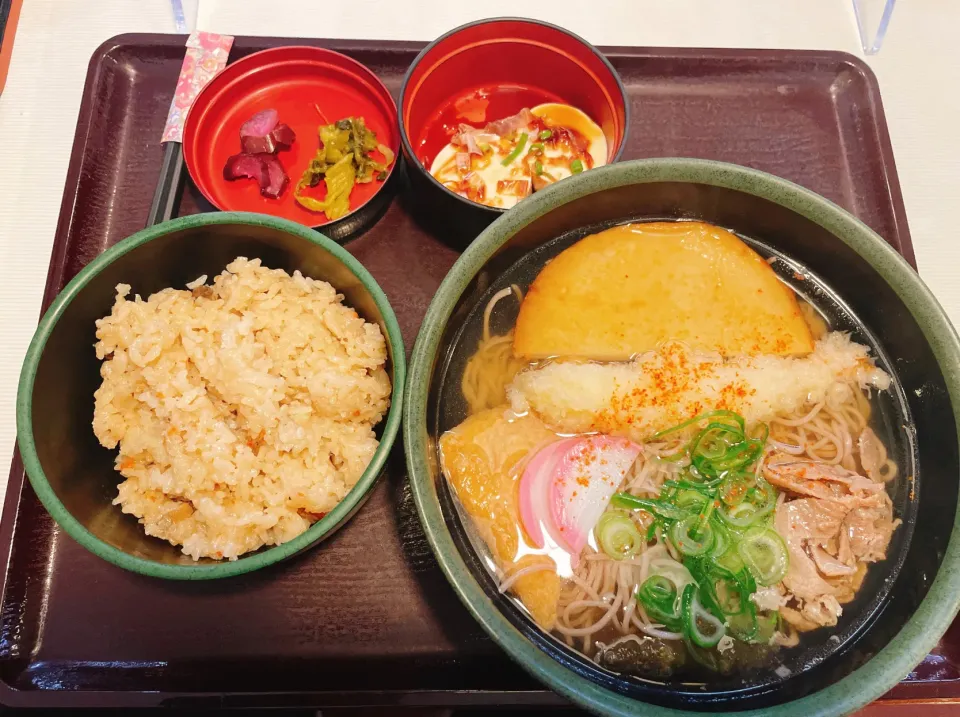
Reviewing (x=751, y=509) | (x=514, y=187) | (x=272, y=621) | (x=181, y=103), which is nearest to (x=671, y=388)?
(x=751, y=509)

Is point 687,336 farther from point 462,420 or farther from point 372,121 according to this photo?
point 372,121

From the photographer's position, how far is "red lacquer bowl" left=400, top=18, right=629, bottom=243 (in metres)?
2.02

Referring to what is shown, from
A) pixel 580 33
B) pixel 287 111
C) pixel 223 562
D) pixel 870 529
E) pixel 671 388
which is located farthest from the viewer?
pixel 580 33

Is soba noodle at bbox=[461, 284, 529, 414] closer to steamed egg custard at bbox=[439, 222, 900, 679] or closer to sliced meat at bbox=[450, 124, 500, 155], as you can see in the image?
steamed egg custard at bbox=[439, 222, 900, 679]

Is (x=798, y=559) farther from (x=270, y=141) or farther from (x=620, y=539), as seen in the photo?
(x=270, y=141)

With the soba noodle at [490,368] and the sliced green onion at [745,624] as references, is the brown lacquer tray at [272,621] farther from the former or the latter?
the sliced green onion at [745,624]

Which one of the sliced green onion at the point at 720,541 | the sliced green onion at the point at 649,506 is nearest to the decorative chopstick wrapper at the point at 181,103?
the sliced green onion at the point at 649,506

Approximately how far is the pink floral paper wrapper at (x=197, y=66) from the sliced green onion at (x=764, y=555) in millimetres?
2226

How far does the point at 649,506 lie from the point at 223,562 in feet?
3.43

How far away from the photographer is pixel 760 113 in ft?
7.47

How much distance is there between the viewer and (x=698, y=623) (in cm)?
150

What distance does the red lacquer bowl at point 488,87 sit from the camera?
6.61ft

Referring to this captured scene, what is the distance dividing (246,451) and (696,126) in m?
1.90

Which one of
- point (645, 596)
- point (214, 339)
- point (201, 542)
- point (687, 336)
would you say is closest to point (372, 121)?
point (214, 339)
